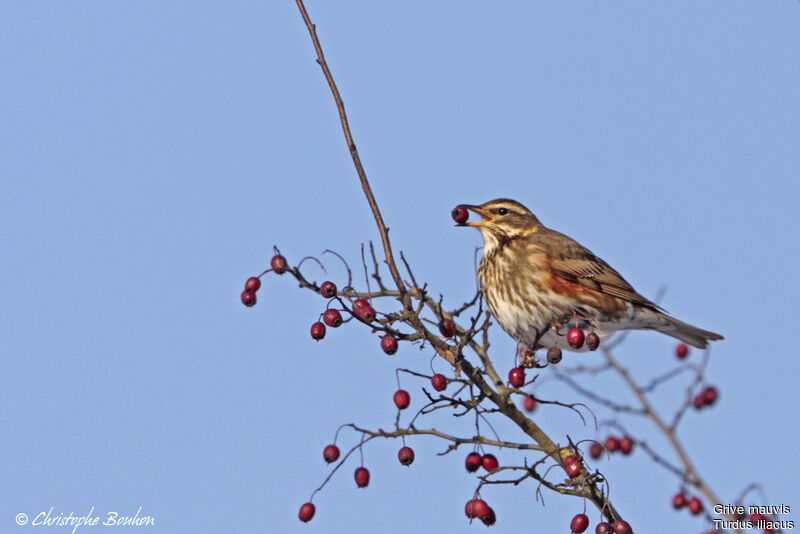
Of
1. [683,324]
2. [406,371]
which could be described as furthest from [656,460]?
[406,371]

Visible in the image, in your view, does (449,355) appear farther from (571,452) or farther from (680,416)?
(680,416)

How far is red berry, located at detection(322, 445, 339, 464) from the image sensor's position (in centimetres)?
599

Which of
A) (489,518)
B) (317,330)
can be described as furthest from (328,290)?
(489,518)

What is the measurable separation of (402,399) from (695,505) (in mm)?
4383

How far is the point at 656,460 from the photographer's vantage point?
7770 mm

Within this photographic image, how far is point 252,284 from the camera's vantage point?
241 inches

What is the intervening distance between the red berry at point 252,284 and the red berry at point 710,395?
534 cm

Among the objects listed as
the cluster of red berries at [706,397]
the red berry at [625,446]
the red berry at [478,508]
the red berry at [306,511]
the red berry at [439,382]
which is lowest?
the red berry at [306,511]

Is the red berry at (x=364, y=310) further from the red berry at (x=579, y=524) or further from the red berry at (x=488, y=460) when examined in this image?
the red berry at (x=579, y=524)

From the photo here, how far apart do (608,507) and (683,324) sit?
13.9 ft

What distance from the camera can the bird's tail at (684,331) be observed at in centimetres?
938

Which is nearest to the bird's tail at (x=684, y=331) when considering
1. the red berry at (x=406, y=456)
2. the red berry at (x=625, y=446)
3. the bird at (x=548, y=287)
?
the bird at (x=548, y=287)

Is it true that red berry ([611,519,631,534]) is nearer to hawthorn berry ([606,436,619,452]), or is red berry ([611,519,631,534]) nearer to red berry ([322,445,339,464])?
red berry ([322,445,339,464])

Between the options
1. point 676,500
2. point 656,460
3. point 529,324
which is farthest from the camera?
point 676,500
